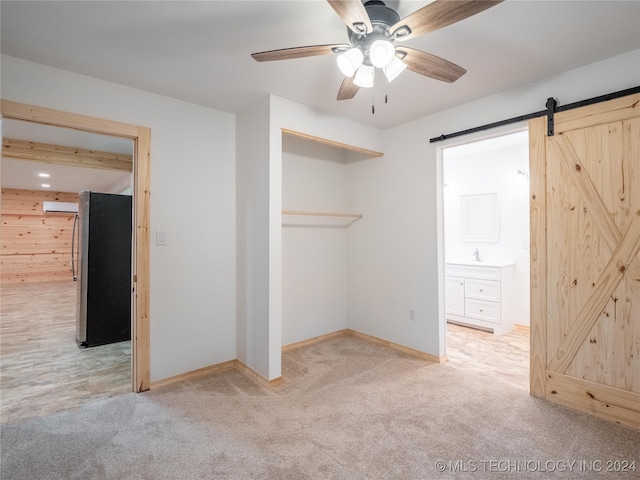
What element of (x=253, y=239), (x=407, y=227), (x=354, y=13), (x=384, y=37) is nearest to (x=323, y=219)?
(x=407, y=227)

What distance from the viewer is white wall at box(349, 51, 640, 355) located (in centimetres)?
303

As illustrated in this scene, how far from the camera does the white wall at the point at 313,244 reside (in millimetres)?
3672

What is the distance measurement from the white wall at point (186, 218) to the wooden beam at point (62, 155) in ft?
6.92

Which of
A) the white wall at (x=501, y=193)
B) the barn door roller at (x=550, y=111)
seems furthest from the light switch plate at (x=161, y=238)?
the white wall at (x=501, y=193)

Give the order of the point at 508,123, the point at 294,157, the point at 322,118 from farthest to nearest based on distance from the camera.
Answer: the point at 294,157 → the point at 322,118 → the point at 508,123

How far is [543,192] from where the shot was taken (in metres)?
2.48

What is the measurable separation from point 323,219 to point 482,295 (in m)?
2.33

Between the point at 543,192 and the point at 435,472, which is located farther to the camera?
the point at 543,192

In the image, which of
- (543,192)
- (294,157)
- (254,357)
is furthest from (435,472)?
(294,157)

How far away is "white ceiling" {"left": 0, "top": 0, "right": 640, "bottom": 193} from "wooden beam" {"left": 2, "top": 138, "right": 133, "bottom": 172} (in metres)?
2.18

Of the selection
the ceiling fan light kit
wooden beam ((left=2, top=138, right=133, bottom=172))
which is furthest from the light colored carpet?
wooden beam ((left=2, top=138, right=133, bottom=172))

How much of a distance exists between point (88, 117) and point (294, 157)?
194 cm

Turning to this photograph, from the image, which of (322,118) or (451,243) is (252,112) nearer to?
(322,118)

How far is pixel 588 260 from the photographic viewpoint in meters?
2.29
